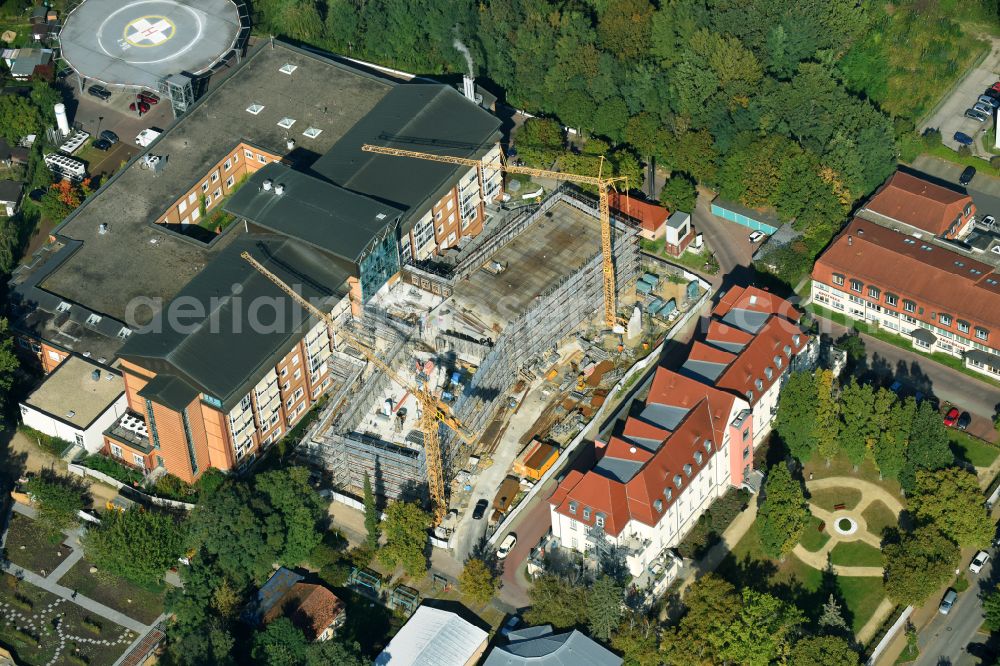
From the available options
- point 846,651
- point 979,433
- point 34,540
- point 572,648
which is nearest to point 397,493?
point 572,648

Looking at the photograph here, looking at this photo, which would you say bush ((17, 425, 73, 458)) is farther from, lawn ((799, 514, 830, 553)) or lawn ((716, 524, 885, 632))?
lawn ((799, 514, 830, 553))

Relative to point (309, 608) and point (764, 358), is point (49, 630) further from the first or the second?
point (764, 358)

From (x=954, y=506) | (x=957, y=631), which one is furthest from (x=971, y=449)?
(x=957, y=631)

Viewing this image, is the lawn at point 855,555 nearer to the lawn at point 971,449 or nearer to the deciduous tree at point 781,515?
the deciduous tree at point 781,515

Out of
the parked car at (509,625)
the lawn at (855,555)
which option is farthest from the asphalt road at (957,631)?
the parked car at (509,625)

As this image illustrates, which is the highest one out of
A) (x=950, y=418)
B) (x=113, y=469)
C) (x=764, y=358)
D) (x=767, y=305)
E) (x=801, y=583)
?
(x=950, y=418)

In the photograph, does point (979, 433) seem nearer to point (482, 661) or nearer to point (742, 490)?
point (742, 490)

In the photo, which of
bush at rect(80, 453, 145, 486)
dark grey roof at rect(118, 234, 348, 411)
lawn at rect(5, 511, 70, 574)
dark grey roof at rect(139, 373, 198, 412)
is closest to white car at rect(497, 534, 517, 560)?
dark grey roof at rect(118, 234, 348, 411)
